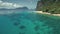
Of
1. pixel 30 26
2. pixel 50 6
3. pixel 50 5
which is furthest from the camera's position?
pixel 50 5

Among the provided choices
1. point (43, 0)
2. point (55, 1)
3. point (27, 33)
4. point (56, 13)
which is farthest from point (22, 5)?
point (27, 33)

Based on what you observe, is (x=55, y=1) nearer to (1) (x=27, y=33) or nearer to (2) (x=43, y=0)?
(2) (x=43, y=0)

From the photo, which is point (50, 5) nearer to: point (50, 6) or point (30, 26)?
point (50, 6)

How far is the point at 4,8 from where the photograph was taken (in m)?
54.8

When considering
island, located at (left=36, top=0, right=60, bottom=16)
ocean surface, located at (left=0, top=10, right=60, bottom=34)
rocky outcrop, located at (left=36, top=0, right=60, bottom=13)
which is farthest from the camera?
rocky outcrop, located at (left=36, top=0, right=60, bottom=13)

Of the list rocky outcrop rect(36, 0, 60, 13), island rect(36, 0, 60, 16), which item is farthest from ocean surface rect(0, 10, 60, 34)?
rocky outcrop rect(36, 0, 60, 13)

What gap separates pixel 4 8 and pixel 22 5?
504cm

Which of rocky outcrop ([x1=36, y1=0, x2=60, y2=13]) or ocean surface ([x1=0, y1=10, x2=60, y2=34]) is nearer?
ocean surface ([x1=0, y1=10, x2=60, y2=34])

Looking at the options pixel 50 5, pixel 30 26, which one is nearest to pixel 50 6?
pixel 50 5

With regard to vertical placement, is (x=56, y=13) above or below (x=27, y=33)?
below

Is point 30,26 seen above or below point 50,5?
above

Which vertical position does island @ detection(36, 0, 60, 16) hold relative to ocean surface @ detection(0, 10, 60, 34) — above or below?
below

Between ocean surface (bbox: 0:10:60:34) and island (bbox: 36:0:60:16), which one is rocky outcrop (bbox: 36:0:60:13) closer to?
island (bbox: 36:0:60:16)

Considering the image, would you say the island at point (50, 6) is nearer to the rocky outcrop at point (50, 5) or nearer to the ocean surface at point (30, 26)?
the rocky outcrop at point (50, 5)
